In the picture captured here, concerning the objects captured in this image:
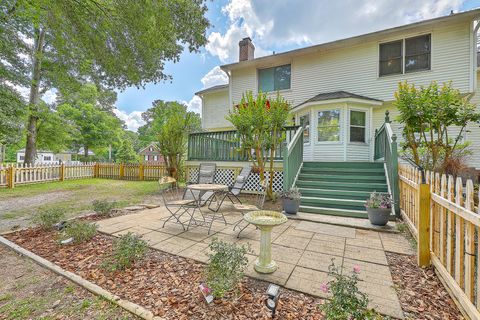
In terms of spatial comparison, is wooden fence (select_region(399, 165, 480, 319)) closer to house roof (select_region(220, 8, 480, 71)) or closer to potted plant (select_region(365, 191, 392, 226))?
potted plant (select_region(365, 191, 392, 226))

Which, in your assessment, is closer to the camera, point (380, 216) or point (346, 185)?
point (380, 216)

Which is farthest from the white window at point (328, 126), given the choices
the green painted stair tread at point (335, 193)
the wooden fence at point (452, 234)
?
the wooden fence at point (452, 234)

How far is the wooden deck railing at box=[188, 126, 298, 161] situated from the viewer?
8164 millimetres

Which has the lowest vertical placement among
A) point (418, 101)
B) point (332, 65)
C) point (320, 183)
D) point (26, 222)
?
point (26, 222)

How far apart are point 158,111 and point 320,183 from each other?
→ 37.4m

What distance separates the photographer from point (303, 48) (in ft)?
32.4

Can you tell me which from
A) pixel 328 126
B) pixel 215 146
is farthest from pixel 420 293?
pixel 328 126

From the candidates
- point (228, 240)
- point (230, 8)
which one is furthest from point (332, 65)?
point (228, 240)

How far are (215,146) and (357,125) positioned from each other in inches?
236

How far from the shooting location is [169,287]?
2314mm

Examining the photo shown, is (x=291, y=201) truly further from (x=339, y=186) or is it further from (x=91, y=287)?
(x=91, y=287)

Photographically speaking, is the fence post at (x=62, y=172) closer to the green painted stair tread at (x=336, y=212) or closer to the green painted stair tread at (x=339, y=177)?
the green painted stair tread at (x=339, y=177)

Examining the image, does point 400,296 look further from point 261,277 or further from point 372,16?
point 372,16

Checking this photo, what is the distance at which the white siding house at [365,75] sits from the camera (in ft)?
25.6
